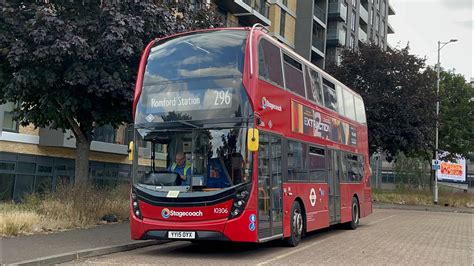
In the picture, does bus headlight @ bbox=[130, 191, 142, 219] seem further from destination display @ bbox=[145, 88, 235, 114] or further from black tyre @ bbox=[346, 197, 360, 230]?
black tyre @ bbox=[346, 197, 360, 230]

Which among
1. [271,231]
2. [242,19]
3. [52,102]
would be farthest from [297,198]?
[242,19]

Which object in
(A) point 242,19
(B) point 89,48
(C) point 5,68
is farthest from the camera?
(A) point 242,19

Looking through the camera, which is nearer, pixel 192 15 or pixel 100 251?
pixel 100 251

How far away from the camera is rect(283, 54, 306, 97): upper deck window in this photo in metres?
12.6

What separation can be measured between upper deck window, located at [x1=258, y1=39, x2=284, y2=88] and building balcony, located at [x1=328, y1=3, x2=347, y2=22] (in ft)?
147

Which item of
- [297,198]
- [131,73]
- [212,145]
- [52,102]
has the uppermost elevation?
[131,73]

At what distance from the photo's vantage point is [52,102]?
1555cm

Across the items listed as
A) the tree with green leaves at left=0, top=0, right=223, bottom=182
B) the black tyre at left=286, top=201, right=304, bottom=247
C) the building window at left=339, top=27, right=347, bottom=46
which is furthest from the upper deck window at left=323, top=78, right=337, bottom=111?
the building window at left=339, top=27, right=347, bottom=46

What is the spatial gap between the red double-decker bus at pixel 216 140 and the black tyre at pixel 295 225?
0.08 feet

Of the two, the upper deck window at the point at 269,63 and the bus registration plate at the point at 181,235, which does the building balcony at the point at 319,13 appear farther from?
the bus registration plate at the point at 181,235

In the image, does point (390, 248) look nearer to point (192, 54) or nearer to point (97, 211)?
point (192, 54)

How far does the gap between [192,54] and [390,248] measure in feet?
21.6

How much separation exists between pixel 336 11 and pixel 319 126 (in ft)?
142

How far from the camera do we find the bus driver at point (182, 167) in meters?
10.6
